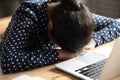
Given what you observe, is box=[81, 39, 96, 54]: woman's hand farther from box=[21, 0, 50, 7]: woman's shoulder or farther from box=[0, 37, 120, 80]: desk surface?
box=[21, 0, 50, 7]: woman's shoulder

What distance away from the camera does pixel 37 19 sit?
1.50m

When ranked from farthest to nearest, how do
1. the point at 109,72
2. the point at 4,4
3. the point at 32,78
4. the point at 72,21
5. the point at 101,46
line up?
1. the point at 4,4
2. the point at 101,46
3. the point at 72,21
4. the point at 32,78
5. the point at 109,72

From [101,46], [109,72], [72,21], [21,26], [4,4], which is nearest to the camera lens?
[109,72]

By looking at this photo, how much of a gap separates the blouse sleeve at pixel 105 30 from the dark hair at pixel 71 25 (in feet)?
0.82

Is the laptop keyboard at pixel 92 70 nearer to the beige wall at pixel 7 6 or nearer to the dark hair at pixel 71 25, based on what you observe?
the dark hair at pixel 71 25

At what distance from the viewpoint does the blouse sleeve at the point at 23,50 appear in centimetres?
130

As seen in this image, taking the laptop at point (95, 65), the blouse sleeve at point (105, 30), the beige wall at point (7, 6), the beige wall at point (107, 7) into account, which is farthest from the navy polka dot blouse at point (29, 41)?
the beige wall at point (7, 6)

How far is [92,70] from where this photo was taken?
1.21 meters

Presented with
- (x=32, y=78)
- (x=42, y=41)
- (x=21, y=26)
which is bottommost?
(x=32, y=78)

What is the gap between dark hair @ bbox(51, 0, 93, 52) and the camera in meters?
1.29

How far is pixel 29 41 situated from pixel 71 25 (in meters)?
0.28

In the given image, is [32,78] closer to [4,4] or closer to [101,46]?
[101,46]

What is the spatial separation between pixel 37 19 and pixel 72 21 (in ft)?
0.91

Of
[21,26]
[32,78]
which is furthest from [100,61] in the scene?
[21,26]
